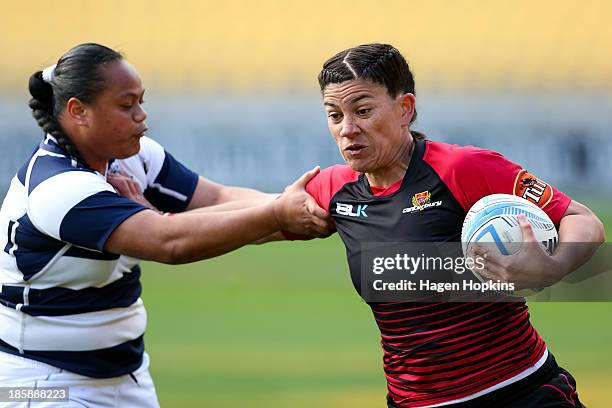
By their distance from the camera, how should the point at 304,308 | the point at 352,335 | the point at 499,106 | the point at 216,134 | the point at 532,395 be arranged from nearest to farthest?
1. the point at 532,395
2. the point at 352,335
3. the point at 304,308
4. the point at 216,134
5. the point at 499,106

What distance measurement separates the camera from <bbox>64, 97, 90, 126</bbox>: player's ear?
13.2 ft

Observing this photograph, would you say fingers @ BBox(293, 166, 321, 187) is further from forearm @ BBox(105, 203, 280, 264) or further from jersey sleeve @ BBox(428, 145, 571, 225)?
jersey sleeve @ BBox(428, 145, 571, 225)

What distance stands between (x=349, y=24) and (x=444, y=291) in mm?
15298

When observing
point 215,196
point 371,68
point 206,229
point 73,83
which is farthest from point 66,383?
point 371,68

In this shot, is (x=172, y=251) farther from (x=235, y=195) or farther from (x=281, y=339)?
(x=281, y=339)

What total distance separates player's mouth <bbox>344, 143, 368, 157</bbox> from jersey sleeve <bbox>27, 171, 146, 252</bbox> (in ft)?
3.10

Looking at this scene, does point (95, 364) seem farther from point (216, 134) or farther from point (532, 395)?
point (216, 134)

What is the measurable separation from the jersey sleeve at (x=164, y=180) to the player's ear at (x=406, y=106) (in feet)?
4.84

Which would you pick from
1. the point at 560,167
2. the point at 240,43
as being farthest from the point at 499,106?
the point at 240,43

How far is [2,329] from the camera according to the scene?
3.96 m

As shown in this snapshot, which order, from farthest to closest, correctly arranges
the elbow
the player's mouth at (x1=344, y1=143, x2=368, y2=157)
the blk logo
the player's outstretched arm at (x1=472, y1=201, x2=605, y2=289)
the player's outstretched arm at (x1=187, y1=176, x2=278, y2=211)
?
the player's outstretched arm at (x1=187, y1=176, x2=278, y2=211), the elbow, the blk logo, the player's mouth at (x1=344, y1=143, x2=368, y2=157), the player's outstretched arm at (x1=472, y1=201, x2=605, y2=289)

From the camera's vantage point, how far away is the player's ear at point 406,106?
3.77 meters

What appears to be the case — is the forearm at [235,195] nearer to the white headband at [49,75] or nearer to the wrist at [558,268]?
the white headband at [49,75]

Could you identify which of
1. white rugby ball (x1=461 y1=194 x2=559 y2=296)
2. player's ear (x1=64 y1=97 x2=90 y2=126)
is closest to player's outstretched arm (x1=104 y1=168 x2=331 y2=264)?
player's ear (x1=64 y1=97 x2=90 y2=126)
